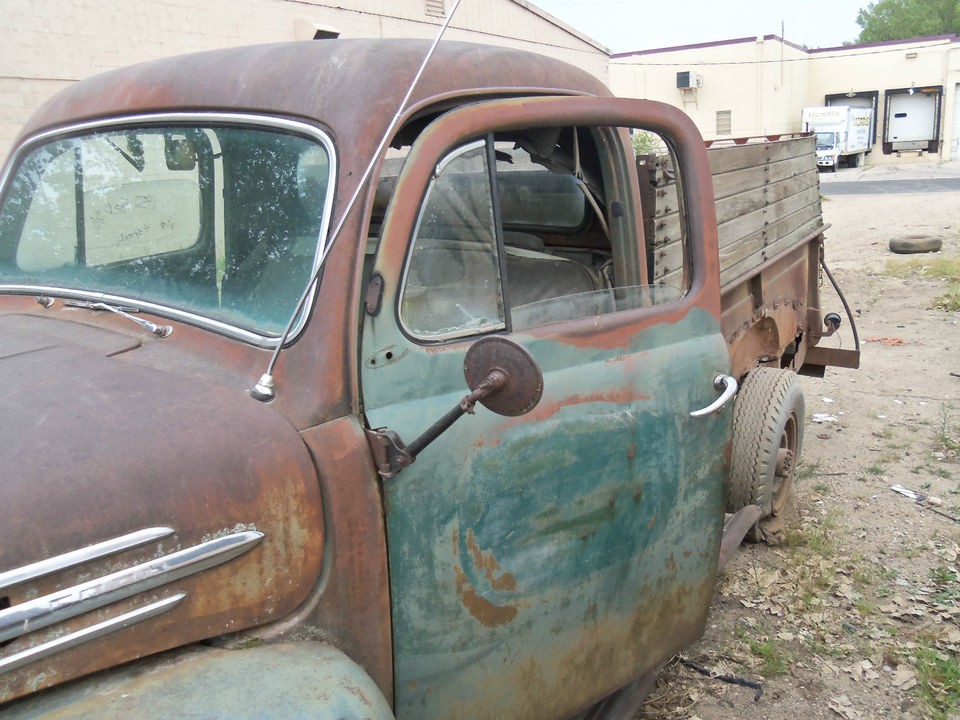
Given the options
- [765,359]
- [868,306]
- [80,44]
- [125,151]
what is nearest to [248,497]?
[125,151]

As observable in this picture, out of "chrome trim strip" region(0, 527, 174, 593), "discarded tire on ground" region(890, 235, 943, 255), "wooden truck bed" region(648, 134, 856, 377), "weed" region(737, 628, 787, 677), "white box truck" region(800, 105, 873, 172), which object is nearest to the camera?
"chrome trim strip" region(0, 527, 174, 593)

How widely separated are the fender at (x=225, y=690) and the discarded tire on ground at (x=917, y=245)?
12472 millimetres

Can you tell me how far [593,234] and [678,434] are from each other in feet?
2.56

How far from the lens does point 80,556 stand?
141 centimetres

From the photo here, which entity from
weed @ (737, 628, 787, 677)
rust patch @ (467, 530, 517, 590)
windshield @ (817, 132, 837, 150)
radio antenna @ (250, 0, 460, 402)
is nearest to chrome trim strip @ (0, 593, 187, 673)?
radio antenna @ (250, 0, 460, 402)

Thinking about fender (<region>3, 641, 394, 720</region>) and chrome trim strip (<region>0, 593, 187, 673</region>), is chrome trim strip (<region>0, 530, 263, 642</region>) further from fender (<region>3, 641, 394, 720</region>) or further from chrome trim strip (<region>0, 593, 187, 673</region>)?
fender (<region>3, 641, 394, 720</region>)

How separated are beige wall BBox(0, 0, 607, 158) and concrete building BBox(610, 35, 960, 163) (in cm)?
2102

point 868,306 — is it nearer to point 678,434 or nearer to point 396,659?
point 678,434

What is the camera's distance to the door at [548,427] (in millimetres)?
1883

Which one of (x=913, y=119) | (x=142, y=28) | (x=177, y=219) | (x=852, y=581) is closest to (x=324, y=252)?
(x=177, y=219)

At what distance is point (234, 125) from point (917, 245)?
479 inches

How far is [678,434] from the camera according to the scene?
2.43 m

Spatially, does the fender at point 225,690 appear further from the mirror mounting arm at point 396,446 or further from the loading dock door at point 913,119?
the loading dock door at point 913,119

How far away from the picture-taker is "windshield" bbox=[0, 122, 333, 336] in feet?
6.26
